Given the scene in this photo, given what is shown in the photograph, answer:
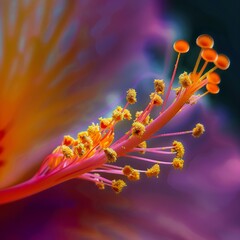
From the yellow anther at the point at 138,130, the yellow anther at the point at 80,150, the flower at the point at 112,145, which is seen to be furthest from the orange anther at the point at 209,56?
the yellow anther at the point at 80,150

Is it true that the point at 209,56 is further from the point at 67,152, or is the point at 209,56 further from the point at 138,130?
the point at 67,152

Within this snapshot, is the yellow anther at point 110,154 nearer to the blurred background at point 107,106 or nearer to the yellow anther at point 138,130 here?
the yellow anther at point 138,130

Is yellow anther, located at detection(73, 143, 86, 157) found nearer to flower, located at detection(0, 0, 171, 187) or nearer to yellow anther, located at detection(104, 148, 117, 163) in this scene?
yellow anther, located at detection(104, 148, 117, 163)

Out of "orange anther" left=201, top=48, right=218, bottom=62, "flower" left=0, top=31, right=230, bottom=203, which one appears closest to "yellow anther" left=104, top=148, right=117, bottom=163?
"flower" left=0, top=31, right=230, bottom=203

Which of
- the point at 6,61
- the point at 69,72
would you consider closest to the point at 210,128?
the point at 69,72

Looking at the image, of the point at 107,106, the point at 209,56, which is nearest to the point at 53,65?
the point at 107,106

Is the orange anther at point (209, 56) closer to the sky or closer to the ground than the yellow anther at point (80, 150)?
closer to the sky

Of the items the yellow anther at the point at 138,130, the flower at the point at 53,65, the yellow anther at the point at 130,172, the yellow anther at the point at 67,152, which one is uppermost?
the flower at the point at 53,65

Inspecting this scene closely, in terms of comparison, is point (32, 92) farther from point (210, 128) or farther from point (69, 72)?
point (210, 128)
